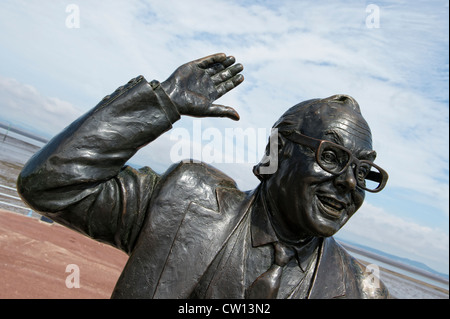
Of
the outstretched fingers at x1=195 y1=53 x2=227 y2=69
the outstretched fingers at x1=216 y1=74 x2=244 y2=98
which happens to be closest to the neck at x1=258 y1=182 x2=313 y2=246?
the outstretched fingers at x1=216 y1=74 x2=244 y2=98

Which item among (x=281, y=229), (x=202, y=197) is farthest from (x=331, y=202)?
(x=202, y=197)

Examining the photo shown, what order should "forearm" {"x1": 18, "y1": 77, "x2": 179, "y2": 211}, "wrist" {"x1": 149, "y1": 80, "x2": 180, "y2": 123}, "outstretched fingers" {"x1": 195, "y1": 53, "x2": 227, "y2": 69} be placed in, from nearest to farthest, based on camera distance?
"forearm" {"x1": 18, "y1": 77, "x2": 179, "y2": 211} < "wrist" {"x1": 149, "y1": 80, "x2": 180, "y2": 123} < "outstretched fingers" {"x1": 195, "y1": 53, "x2": 227, "y2": 69}

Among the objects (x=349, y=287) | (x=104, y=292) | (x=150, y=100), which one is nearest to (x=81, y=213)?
(x=150, y=100)

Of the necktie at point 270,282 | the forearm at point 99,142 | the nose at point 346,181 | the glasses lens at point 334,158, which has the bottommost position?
the necktie at point 270,282

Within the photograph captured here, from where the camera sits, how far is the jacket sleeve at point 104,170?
1.98 metres

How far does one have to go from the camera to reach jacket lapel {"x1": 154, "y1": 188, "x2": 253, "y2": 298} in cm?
202

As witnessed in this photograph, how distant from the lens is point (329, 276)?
2.23 m

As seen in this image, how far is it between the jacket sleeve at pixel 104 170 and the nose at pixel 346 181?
914mm

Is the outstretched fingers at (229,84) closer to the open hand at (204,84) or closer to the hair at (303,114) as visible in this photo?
the open hand at (204,84)

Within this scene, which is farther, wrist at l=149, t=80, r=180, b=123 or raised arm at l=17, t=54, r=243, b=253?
wrist at l=149, t=80, r=180, b=123

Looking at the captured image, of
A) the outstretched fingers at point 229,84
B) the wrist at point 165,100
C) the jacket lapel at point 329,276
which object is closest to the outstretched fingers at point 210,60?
the outstretched fingers at point 229,84

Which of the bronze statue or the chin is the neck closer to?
the bronze statue

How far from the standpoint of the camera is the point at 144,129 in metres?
2.12

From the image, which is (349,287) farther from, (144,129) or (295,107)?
(144,129)
